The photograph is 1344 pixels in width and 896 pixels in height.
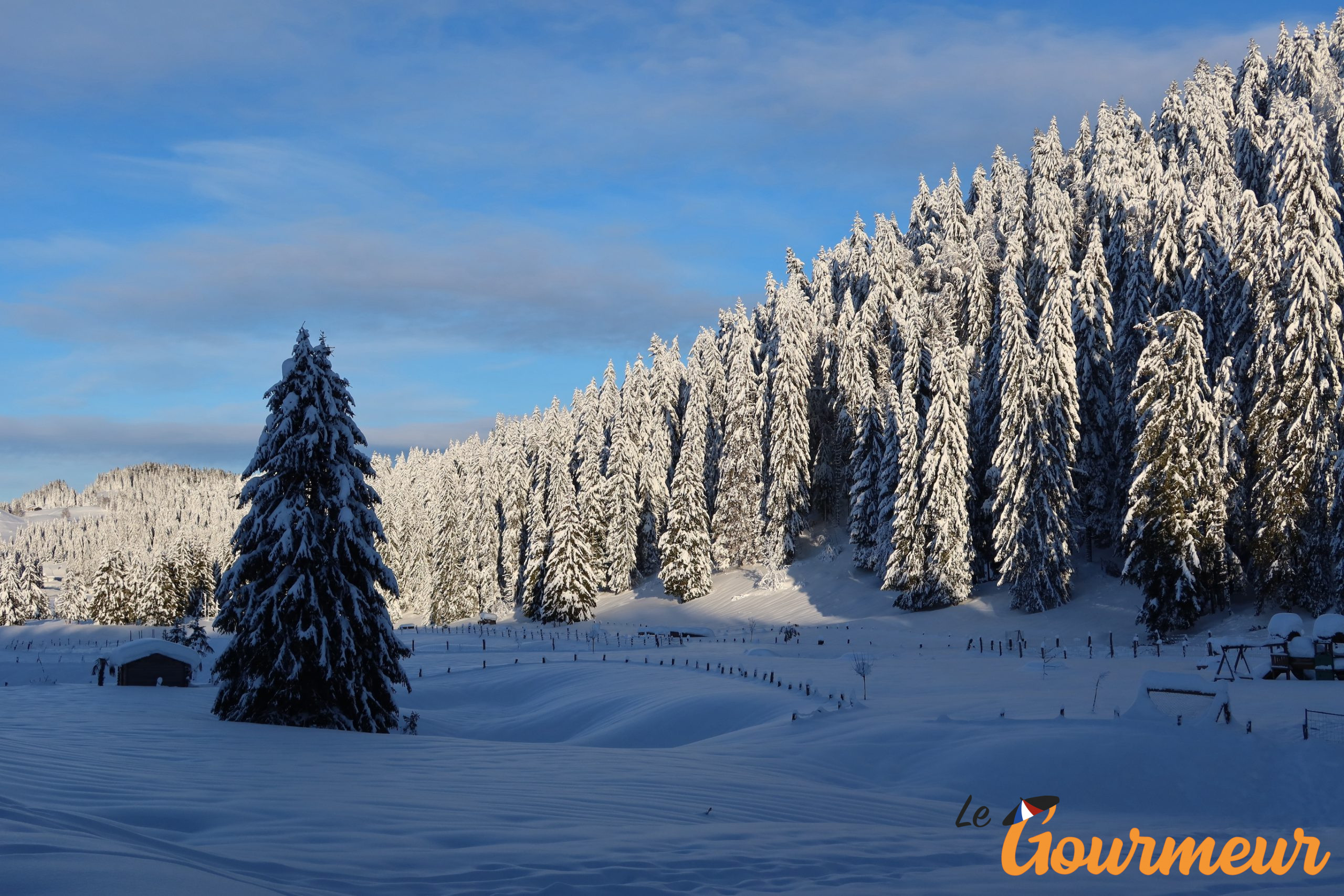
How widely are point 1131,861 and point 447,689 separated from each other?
31.0 metres

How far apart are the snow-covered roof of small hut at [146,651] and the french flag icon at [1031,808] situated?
107 ft

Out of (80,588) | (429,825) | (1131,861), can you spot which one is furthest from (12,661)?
(80,588)

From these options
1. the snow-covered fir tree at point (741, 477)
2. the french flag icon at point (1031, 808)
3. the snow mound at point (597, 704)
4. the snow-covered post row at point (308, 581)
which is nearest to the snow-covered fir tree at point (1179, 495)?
the snow mound at point (597, 704)

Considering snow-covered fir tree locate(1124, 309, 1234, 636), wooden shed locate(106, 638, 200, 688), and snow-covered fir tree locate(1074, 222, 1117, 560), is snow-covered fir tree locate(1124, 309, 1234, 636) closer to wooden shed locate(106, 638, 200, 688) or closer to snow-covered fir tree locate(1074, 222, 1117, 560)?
snow-covered fir tree locate(1074, 222, 1117, 560)

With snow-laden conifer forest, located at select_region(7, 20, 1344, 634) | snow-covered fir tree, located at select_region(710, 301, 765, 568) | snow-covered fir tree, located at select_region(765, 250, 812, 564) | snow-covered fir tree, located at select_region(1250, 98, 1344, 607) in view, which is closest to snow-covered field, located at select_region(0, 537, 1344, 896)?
snow-covered fir tree, located at select_region(1250, 98, 1344, 607)

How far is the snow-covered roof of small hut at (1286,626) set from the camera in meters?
29.4

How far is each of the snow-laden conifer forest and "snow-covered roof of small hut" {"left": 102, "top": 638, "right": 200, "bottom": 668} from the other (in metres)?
16.2

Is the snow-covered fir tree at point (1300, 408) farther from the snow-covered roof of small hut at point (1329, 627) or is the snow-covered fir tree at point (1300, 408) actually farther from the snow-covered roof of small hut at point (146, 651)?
the snow-covered roof of small hut at point (146, 651)

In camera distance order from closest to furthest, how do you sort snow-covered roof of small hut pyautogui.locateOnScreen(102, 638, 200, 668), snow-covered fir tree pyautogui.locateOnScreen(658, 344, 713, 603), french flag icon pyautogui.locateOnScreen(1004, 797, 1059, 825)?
french flag icon pyautogui.locateOnScreen(1004, 797, 1059, 825) → snow-covered roof of small hut pyautogui.locateOnScreen(102, 638, 200, 668) → snow-covered fir tree pyautogui.locateOnScreen(658, 344, 713, 603)

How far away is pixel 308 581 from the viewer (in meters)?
23.0

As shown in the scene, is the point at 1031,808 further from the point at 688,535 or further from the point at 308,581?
the point at 688,535

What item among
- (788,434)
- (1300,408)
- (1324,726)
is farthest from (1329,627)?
(788,434)

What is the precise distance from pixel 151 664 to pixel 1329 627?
4104 centimetres

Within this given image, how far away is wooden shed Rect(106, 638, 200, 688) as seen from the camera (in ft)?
118
